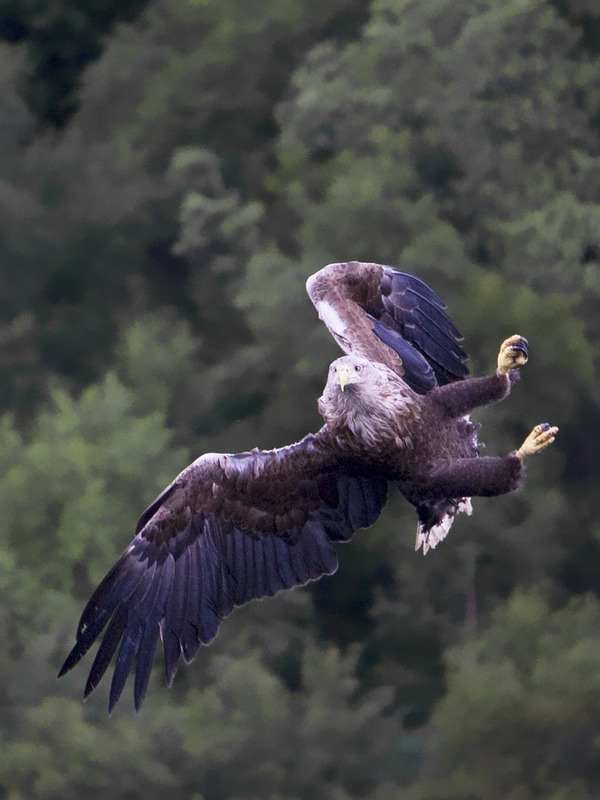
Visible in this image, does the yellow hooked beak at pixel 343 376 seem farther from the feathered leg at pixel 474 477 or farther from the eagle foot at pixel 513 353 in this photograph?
the eagle foot at pixel 513 353

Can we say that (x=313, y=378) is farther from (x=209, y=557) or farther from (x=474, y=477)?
(x=474, y=477)

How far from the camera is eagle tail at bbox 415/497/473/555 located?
407 inches

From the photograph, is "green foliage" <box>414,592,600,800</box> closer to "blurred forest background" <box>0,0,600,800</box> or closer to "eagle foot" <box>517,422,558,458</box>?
"blurred forest background" <box>0,0,600,800</box>

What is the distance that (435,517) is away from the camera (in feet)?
34.0

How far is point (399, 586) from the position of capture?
30641mm

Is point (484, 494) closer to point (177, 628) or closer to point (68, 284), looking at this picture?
point (177, 628)

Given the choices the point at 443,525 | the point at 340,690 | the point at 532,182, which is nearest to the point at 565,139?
the point at 532,182

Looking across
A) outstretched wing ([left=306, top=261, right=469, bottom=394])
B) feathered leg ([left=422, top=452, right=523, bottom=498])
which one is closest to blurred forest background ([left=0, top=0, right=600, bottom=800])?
outstretched wing ([left=306, top=261, right=469, bottom=394])

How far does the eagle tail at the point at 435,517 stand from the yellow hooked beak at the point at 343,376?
3.48 feet

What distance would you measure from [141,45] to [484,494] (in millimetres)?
30399

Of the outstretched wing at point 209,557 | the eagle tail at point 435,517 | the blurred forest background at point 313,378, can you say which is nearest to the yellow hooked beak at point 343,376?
the outstretched wing at point 209,557

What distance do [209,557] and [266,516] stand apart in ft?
1.26

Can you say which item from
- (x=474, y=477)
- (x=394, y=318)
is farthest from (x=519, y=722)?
(x=474, y=477)

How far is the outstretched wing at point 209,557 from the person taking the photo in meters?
10.4
